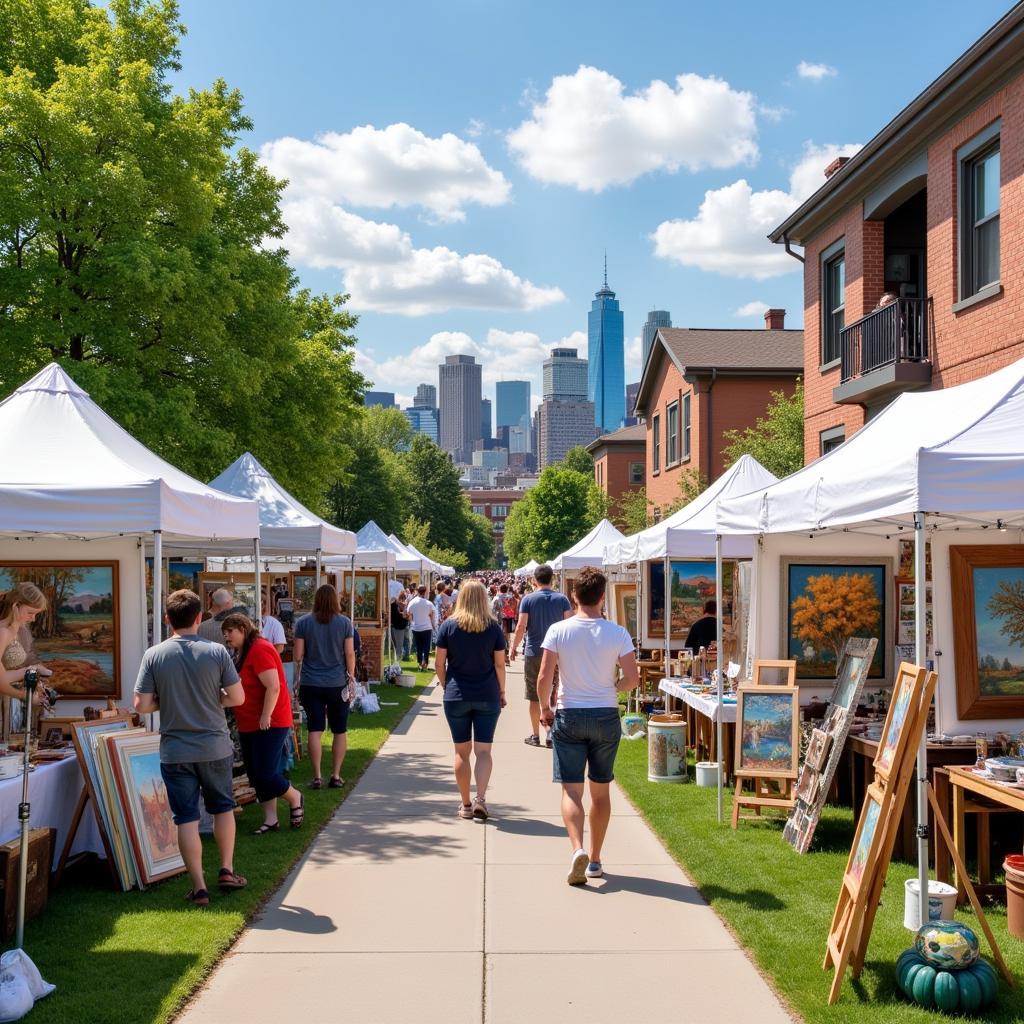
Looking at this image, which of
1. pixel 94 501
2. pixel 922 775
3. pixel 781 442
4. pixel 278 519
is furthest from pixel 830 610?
pixel 781 442

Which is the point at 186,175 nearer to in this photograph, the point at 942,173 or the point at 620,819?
the point at 942,173

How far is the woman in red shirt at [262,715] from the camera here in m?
8.35

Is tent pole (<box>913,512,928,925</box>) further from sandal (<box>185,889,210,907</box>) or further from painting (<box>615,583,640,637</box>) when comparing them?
painting (<box>615,583,640,637</box>)

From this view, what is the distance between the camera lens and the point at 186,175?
1798cm

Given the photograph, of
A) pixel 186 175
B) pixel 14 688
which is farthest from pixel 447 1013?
pixel 186 175

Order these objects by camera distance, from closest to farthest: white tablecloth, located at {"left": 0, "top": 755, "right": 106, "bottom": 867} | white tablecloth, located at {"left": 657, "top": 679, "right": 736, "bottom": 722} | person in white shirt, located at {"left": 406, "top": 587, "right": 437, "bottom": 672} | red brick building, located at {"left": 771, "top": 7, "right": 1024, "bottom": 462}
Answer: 1. white tablecloth, located at {"left": 0, "top": 755, "right": 106, "bottom": 867}
2. white tablecloth, located at {"left": 657, "top": 679, "right": 736, "bottom": 722}
3. red brick building, located at {"left": 771, "top": 7, "right": 1024, "bottom": 462}
4. person in white shirt, located at {"left": 406, "top": 587, "right": 437, "bottom": 672}

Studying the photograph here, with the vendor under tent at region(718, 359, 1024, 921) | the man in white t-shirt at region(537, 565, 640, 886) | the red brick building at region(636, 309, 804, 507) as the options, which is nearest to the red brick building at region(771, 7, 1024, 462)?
the vendor under tent at region(718, 359, 1024, 921)

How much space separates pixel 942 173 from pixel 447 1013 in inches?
547

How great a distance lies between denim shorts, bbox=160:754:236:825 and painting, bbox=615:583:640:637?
582 inches

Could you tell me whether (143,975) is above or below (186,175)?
below

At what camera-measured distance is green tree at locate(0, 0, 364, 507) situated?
16344 millimetres

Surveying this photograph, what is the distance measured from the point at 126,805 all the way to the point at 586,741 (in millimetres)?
3149

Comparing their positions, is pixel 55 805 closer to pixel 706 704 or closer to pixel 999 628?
pixel 706 704

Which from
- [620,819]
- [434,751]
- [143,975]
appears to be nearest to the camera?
[143,975]
